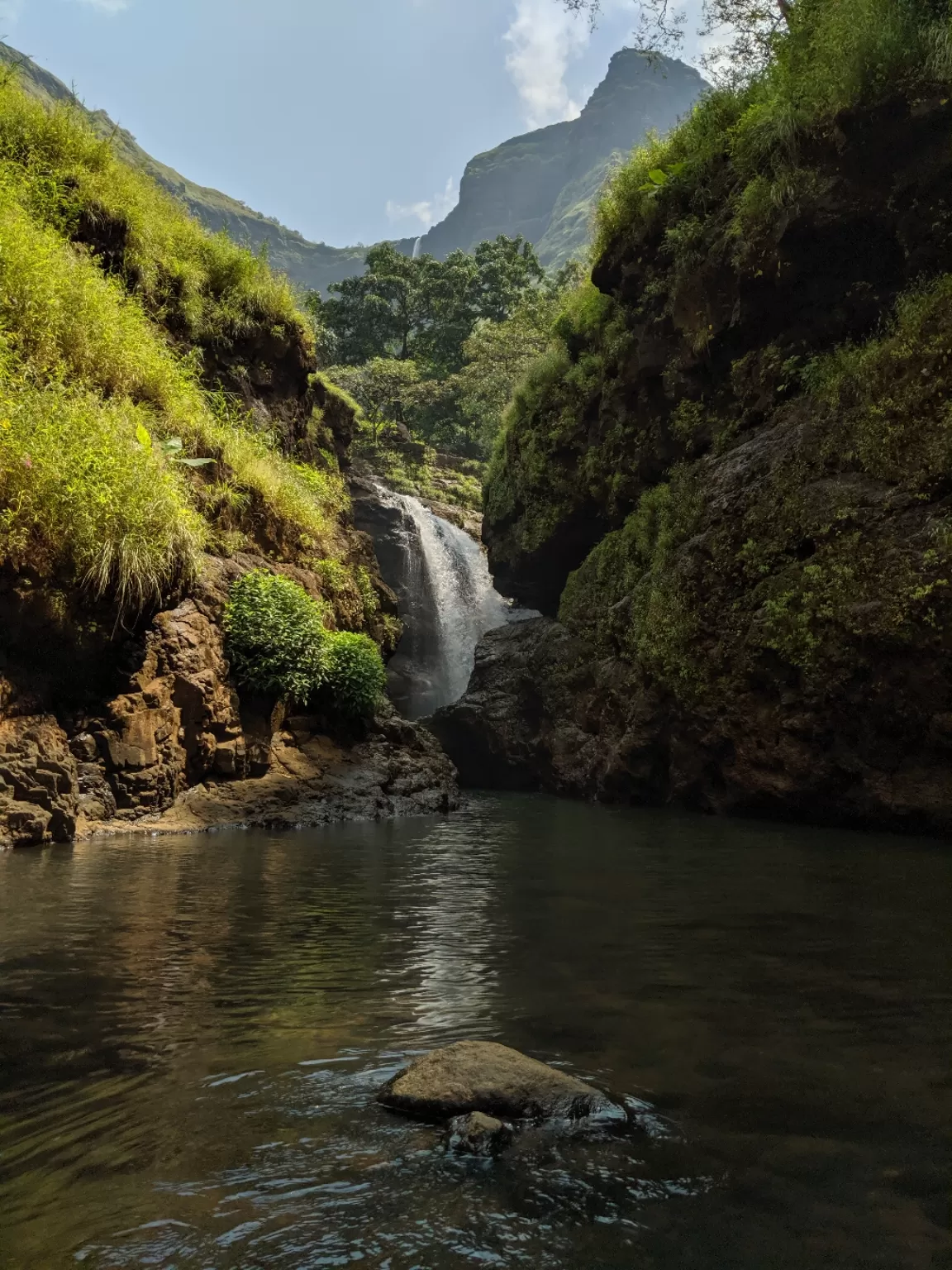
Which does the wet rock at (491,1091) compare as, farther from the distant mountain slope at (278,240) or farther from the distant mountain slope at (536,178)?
the distant mountain slope at (536,178)

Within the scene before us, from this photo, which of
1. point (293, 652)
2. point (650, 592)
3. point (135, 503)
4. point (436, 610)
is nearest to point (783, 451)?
point (650, 592)

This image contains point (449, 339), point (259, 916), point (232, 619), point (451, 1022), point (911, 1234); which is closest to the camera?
point (911, 1234)

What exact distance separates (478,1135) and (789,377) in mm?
11310

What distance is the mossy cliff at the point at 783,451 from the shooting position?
9250mm

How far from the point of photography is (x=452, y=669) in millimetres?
23641

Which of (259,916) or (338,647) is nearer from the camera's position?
(259,916)

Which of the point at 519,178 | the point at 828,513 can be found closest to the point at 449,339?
the point at 828,513

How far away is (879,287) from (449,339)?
32022 mm

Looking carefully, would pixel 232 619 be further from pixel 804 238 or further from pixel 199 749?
pixel 804 238

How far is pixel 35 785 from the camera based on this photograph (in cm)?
771

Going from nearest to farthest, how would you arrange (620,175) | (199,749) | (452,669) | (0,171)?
(199,749) → (0,171) → (620,175) → (452,669)

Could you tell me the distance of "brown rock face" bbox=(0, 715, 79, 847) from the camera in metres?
7.41

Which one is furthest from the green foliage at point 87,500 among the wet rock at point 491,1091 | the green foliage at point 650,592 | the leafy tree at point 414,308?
the leafy tree at point 414,308

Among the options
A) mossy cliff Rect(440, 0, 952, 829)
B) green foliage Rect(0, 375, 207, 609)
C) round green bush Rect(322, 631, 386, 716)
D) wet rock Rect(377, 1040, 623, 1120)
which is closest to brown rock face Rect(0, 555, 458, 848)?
round green bush Rect(322, 631, 386, 716)
